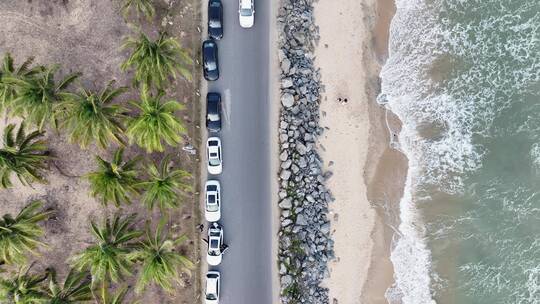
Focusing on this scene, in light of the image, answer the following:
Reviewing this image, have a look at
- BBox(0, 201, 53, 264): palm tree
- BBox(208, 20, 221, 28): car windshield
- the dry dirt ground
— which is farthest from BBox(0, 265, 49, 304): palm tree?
BBox(208, 20, 221, 28): car windshield

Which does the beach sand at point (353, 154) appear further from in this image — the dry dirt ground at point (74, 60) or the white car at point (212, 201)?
the dry dirt ground at point (74, 60)

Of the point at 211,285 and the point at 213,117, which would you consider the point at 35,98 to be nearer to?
the point at 213,117

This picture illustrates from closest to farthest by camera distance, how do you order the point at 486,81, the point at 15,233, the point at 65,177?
the point at 15,233 < the point at 65,177 < the point at 486,81

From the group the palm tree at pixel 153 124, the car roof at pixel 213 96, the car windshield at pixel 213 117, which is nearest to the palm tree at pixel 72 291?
the palm tree at pixel 153 124

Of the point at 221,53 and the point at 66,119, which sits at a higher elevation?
the point at 221,53

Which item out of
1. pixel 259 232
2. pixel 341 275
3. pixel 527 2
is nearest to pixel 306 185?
pixel 259 232

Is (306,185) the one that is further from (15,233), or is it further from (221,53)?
(15,233)

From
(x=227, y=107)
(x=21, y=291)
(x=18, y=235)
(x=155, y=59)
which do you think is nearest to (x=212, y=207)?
(x=227, y=107)

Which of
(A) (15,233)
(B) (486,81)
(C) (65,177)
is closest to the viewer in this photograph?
(A) (15,233)
